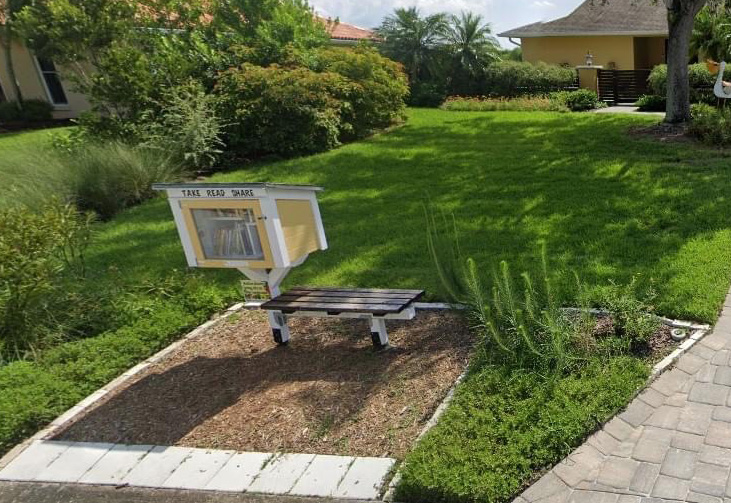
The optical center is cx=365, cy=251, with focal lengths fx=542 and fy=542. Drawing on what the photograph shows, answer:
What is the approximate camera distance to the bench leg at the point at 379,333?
4323 millimetres

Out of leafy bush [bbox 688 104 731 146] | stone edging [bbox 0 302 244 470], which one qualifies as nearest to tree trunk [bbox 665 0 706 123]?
leafy bush [bbox 688 104 731 146]

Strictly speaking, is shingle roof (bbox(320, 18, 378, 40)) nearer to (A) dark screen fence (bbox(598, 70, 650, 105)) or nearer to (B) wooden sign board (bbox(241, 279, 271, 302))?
(A) dark screen fence (bbox(598, 70, 650, 105))

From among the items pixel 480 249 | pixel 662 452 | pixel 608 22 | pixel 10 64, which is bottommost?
pixel 662 452

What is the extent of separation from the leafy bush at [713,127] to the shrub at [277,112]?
7153 mm

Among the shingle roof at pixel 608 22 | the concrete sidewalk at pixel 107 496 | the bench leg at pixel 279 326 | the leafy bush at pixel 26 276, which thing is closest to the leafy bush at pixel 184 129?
the leafy bush at pixel 26 276

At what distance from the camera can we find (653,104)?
1476cm

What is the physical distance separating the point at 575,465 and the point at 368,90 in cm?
1188

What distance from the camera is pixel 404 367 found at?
4168 mm

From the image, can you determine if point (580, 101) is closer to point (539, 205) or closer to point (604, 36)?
point (604, 36)

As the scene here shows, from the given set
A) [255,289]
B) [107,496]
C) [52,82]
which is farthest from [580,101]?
[52,82]

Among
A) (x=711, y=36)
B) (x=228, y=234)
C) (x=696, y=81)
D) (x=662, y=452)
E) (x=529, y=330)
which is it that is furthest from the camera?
(x=711, y=36)

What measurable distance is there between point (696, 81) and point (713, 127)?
7.05 meters

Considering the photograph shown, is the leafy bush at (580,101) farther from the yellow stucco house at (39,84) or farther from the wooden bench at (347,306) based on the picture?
the yellow stucco house at (39,84)

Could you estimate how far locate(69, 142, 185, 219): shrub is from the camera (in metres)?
9.29
